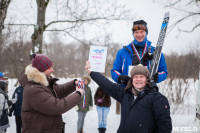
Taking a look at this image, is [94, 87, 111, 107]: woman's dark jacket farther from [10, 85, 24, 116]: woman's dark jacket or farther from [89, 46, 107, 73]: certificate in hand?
[89, 46, 107, 73]: certificate in hand

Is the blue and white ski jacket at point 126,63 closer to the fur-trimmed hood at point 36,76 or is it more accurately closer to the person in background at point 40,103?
the person in background at point 40,103

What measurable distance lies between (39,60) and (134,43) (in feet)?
4.68

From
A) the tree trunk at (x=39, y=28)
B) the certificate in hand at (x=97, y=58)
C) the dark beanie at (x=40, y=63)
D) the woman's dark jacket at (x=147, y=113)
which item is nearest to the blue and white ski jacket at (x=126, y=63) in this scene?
the certificate in hand at (x=97, y=58)

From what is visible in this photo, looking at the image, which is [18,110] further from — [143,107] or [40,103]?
[143,107]

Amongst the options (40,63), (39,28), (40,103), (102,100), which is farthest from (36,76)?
(39,28)

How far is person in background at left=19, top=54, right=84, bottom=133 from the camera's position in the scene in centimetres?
206

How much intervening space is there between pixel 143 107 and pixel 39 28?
241 inches

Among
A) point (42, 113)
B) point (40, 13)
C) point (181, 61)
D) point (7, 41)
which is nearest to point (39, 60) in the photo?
point (42, 113)

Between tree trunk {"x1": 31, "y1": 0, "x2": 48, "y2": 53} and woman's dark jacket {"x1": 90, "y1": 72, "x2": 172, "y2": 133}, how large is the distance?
220 inches

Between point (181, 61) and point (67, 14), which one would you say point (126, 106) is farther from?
point (181, 61)

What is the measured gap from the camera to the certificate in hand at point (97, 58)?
2.61 meters

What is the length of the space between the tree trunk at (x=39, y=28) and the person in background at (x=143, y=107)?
5.45 metres

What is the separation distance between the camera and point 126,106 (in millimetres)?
2166

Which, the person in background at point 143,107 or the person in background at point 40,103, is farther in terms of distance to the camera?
the person in background at point 40,103
